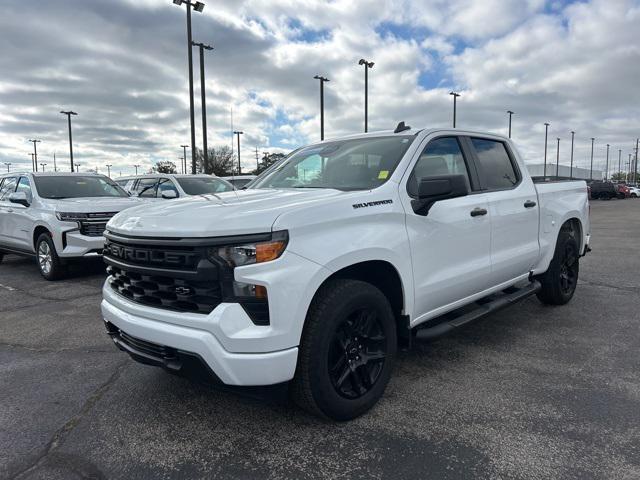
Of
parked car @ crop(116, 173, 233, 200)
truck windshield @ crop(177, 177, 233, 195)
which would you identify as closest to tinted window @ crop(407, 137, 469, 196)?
parked car @ crop(116, 173, 233, 200)

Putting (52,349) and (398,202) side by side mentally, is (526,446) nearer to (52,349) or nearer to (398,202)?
(398,202)

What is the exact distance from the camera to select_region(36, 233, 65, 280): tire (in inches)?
298

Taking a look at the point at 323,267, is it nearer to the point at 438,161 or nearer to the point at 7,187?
the point at 438,161

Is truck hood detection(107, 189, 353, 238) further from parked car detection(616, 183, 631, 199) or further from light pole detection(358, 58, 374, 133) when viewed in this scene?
parked car detection(616, 183, 631, 199)

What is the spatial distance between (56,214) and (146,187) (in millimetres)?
4646

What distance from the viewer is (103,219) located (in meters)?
7.59

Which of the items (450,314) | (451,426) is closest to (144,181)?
(450,314)

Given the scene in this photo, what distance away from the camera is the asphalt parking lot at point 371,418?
2576mm

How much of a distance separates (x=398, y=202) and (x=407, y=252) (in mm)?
340

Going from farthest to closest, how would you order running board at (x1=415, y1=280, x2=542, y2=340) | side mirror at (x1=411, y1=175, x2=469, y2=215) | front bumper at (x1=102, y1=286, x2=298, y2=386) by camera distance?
1. running board at (x1=415, y1=280, x2=542, y2=340)
2. side mirror at (x1=411, y1=175, x2=469, y2=215)
3. front bumper at (x1=102, y1=286, x2=298, y2=386)

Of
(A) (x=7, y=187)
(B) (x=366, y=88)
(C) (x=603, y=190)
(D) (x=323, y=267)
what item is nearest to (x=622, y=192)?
(C) (x=603, y=190)

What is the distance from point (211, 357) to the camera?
2512 millimetres

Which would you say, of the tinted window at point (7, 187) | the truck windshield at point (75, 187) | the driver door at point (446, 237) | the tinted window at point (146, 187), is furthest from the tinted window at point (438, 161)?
the tinted window at point (146, 187)

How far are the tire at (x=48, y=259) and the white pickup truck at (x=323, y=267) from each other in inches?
194
